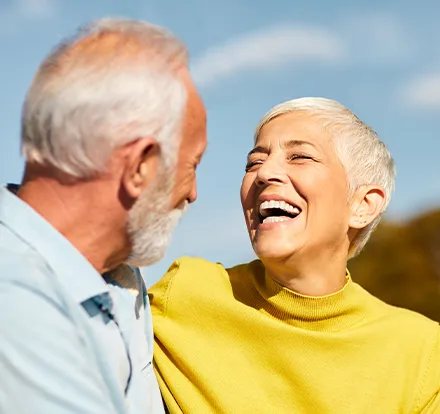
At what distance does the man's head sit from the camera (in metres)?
2.46

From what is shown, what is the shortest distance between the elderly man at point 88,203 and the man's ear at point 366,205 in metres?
1.25

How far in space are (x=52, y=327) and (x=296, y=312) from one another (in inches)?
59.5

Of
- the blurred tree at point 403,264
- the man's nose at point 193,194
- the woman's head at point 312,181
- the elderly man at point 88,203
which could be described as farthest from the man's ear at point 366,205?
→ the blurred tree at point 403,264

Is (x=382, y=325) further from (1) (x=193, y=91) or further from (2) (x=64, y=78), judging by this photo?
(2) (x=64, y=78)

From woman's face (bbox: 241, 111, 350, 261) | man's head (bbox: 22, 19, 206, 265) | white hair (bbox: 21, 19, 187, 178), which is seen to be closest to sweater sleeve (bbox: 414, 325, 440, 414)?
woman's face (bbox: 241, 111, 350, 261)

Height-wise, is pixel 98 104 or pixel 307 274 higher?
pixel 98 104

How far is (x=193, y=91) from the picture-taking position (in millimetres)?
2684

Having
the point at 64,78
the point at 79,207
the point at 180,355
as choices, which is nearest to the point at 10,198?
the point at 79,207

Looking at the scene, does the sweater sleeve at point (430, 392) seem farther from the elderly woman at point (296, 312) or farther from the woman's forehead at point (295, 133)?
the woman's forehead at point (295, 133)

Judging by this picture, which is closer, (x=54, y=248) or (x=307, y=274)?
(x=54, y=248)

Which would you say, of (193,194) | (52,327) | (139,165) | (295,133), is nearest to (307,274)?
(295,133)

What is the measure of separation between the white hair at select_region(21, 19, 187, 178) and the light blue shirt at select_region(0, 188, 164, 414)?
0.65 feet

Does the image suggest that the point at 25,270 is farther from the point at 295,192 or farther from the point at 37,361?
the point at 295,192

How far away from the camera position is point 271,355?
350 cm
